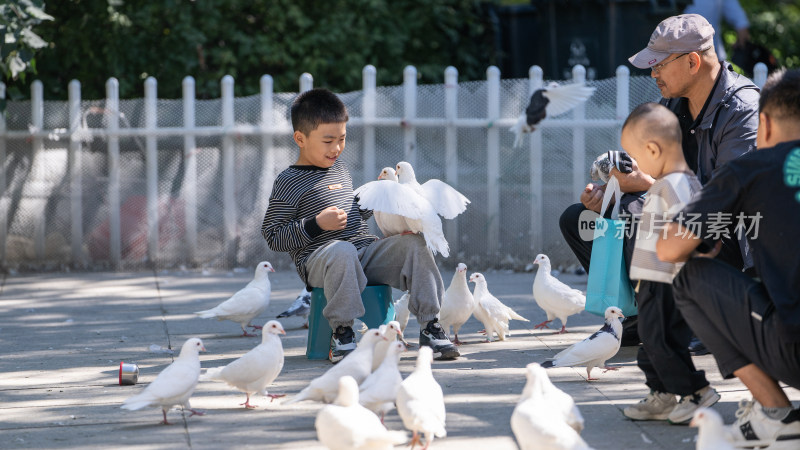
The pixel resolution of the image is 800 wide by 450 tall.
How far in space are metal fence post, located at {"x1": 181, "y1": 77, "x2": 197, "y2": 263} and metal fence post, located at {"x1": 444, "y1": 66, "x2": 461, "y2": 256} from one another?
2150 millimetres

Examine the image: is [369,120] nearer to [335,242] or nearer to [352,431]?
[335,242]

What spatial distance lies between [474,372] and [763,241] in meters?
1.75

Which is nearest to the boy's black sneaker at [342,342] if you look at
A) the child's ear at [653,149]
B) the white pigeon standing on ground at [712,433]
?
the child's ear at [653,149]

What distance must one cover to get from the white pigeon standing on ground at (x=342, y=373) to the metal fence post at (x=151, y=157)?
4.43 metres

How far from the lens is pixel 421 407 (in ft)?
11.1

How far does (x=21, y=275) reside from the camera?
25.8 ft

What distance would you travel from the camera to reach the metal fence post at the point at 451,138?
7980 millimetres

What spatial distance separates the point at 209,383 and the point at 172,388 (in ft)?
2.61

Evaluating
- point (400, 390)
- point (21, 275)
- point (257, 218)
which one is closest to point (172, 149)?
point (257, 218)

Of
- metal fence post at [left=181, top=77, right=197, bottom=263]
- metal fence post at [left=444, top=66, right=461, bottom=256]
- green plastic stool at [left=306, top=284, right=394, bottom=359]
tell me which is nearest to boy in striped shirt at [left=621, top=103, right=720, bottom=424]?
green plastic stool at [left=306, top=284, right=394, bottom=359]

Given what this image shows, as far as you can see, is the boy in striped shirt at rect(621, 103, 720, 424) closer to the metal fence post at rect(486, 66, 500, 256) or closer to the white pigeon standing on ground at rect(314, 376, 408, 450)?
the white pigeon standing on ground at rect(314, 376, 408, 450)

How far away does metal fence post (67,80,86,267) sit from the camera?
798cm

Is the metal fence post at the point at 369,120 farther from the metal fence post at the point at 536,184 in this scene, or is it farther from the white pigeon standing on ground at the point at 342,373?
the white pigeon standing on ground at the point at 342,373

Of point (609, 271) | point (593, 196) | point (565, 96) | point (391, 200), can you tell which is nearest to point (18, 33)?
point (391, 200)
